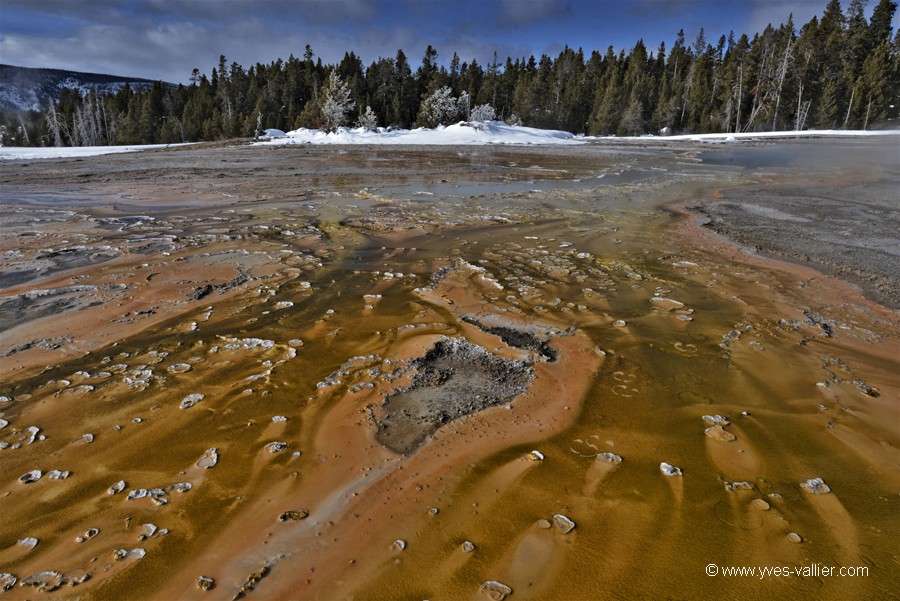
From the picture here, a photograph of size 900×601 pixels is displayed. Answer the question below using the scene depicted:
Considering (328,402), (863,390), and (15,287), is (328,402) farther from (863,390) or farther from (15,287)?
(15,287)

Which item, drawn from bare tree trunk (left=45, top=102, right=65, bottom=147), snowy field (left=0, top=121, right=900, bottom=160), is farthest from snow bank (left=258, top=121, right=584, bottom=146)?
bare tree trunk (left=45, top=102, right=65, bottom=147)

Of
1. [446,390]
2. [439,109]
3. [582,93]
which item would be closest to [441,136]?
[439,109]

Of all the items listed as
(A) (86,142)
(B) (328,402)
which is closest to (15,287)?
(B) (328,402)

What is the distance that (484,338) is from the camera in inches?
141

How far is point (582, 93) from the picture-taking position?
58781mm

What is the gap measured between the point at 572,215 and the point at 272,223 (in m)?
5.23

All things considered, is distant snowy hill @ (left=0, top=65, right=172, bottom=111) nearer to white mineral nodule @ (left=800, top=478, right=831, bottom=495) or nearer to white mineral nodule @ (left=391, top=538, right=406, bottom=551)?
white mineral nodule @ (left=391, top=538, right=406, bottom=551)

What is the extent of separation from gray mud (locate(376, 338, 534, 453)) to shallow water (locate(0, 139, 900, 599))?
0.10m

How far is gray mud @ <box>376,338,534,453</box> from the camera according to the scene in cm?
254

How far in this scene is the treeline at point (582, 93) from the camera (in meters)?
46.6

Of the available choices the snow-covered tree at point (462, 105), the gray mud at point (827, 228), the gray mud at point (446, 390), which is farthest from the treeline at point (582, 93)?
the gray mud at point (446, 390)

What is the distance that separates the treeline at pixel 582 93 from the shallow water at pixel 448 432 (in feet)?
140

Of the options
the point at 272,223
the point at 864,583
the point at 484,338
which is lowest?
the point at 864,583

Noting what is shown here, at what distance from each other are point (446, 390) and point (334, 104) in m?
45.1
